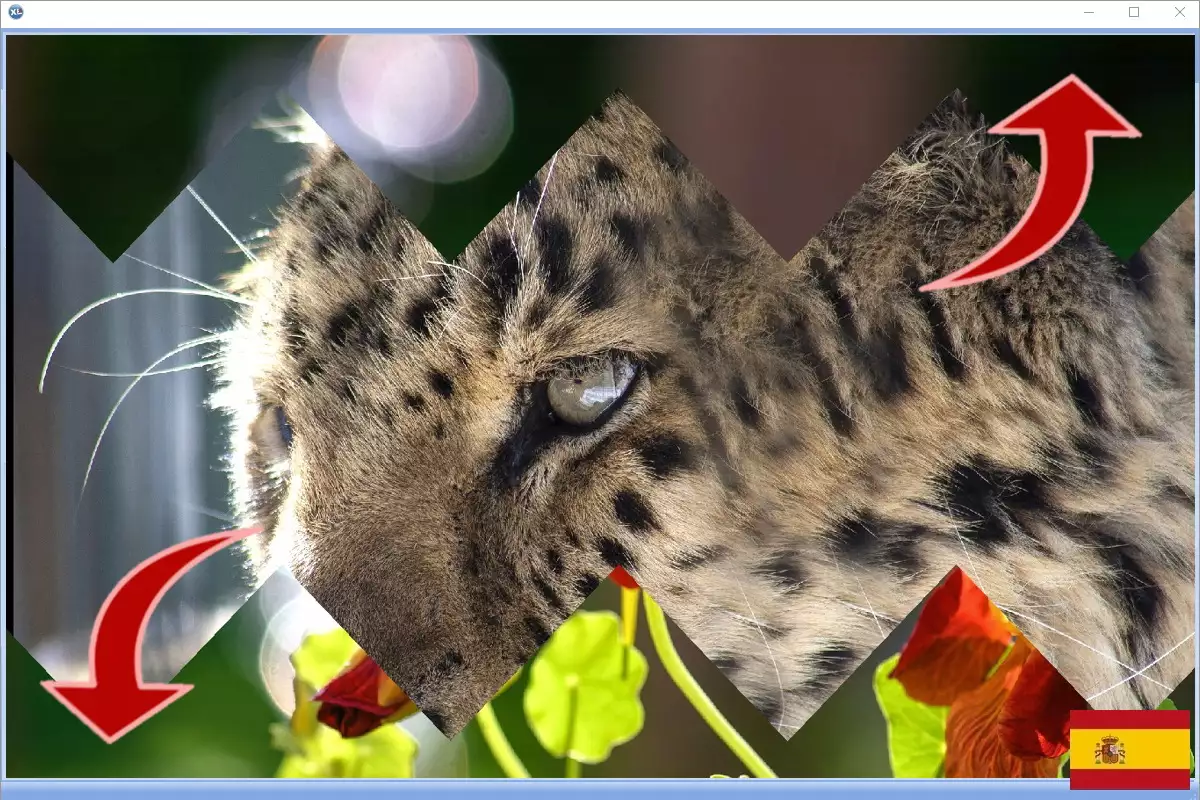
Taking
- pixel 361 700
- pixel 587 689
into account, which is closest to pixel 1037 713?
pixel 587 689

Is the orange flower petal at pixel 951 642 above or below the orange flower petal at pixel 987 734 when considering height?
above

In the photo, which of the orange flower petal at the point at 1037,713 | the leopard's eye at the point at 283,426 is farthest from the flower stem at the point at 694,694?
the leopard's eye at the point at 283,426

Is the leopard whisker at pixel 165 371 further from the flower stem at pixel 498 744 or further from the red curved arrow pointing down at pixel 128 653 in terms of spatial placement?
the flower stem at pixel 498 744

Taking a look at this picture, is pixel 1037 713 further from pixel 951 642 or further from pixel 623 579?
pixel 623 579

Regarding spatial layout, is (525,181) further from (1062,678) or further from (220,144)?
(1062,678)

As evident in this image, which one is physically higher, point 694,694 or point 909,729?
point 694,694

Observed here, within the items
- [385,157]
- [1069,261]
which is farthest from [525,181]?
[1069,261]

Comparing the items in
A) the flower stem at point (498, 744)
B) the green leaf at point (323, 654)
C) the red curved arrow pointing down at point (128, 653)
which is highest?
the red curved arrow pointing down at point (128, 653)
